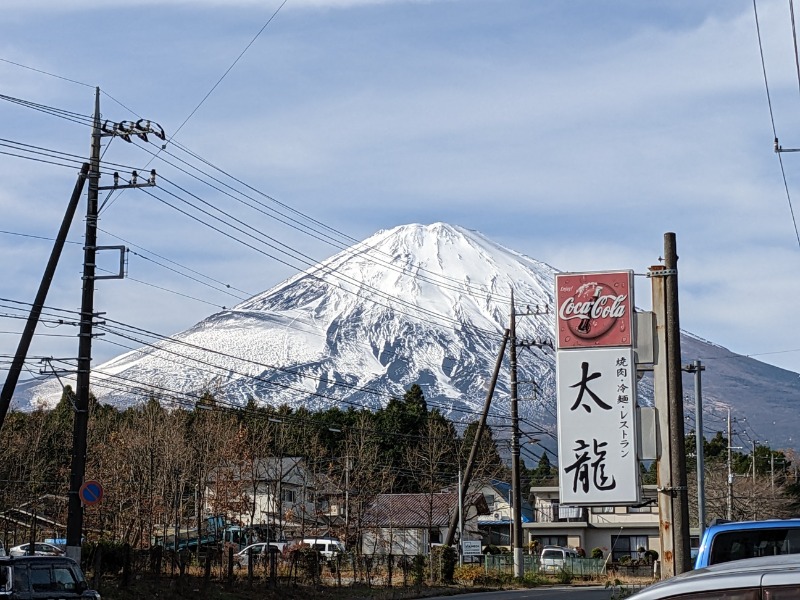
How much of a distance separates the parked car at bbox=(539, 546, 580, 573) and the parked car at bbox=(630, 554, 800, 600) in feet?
143

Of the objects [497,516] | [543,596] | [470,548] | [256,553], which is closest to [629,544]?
[497,516]

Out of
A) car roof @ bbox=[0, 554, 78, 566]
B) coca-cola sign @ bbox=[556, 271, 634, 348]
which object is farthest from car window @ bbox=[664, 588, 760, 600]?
car roof @ bbox=[0, 554, 78, 566]

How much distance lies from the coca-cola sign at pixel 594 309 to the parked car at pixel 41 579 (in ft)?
30.0

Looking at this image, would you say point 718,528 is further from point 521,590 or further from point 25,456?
point 25,456

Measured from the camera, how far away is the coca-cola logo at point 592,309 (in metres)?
13.7

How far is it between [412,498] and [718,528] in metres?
57.9

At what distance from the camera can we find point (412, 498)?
68062 millimetres

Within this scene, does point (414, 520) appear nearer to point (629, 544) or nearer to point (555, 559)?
point (629, 544)

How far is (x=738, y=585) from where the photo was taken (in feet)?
14.0

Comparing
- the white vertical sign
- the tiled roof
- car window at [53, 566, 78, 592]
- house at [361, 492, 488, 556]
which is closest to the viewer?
the white vertical sign

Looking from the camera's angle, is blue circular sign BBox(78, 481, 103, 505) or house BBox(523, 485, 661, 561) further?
house BBox(523, 485, 661, 561)

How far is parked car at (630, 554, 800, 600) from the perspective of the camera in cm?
421

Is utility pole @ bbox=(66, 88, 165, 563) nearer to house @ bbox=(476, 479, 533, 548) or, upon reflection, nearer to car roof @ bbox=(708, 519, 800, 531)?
car roof @ bbox=(708, 519, 800, 531)

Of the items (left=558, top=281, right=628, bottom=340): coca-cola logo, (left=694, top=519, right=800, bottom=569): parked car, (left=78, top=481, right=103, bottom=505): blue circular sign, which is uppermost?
(left=558, top=281, right=628, bottom=340): coca-cola logo
